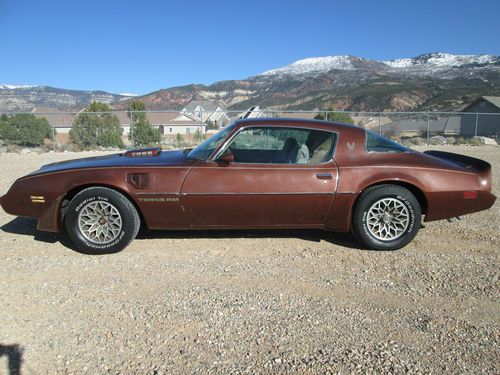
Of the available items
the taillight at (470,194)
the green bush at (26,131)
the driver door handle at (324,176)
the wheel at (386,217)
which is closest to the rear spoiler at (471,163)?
the taillight at (470,194)

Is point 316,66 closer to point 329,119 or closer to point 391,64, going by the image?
point 391,64

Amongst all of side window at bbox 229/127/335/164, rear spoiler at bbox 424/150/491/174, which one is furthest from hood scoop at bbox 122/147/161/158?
rear spoiler at bbox 424/150/491/174

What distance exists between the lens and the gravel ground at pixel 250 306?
2.49 metres

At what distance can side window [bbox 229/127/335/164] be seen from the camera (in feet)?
14.3

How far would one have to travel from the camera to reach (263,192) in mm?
4164

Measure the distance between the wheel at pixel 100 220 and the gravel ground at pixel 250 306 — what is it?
6.7 inches

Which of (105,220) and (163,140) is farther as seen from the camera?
(163,140)

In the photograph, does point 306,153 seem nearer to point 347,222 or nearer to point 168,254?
point 347,222

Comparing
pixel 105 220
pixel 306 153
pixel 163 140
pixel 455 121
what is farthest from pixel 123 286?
pixel 455 121

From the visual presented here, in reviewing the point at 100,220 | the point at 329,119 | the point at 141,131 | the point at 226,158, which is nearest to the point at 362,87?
the point at 329,119

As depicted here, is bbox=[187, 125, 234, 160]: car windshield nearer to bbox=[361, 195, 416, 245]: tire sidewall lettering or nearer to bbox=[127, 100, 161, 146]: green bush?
bbox=[361, 195, 416, 245]: tire sidewall lettering

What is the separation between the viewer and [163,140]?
64.9ft

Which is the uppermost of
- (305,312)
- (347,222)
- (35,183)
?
(35,183)

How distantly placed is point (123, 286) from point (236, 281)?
954mm
